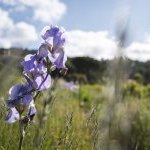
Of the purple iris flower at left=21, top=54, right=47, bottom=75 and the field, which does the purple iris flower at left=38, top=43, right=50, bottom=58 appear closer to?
the purple iris flower at left=21, top=54, right=47, bottom=75

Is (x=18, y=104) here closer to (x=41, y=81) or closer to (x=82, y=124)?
(x=41, y=81)

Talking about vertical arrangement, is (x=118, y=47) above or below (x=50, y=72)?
above

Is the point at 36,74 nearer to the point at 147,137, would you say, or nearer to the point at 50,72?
the point at 50,72

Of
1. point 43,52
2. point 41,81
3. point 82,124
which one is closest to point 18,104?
point 41,81

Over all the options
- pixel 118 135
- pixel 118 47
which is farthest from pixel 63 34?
pixel 118 135

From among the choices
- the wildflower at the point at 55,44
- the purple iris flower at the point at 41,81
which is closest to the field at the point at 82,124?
the purple iris flower at the point at 41,81

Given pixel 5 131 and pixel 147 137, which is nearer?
pixel 5 131
